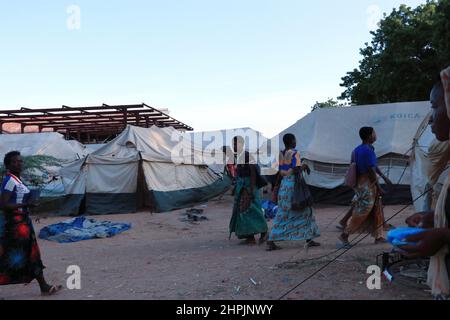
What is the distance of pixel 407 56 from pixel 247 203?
14794mm

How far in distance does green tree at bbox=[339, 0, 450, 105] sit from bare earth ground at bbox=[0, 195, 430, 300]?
12378mm

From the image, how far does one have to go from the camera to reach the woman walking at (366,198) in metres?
5.83

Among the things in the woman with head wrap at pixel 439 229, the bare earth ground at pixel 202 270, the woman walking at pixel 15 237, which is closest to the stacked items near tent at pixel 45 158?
the bare earth ground at pixel 202 270

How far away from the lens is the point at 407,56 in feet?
60.1

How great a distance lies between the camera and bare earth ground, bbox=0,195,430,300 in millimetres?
3965

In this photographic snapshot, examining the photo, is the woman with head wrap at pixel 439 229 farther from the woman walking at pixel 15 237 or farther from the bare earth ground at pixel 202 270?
the woman walking at pixel 15 237

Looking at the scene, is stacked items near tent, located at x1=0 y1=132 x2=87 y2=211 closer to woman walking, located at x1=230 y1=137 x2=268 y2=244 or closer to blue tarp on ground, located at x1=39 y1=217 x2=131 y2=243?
blue tarp on ground, located at x1=39 y1=217 x2=131 y2=243

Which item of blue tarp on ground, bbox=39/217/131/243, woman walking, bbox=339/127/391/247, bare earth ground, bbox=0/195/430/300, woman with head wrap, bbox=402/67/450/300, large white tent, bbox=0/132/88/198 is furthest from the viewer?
large white tent, bbox=0/132/88/198

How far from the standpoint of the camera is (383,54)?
1902 centimetres

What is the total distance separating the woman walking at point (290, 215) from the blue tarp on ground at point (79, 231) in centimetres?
448

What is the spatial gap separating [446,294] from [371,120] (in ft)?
39.5

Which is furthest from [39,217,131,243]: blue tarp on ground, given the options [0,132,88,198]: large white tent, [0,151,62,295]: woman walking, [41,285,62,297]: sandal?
[0,132,88,198]: large white tent
